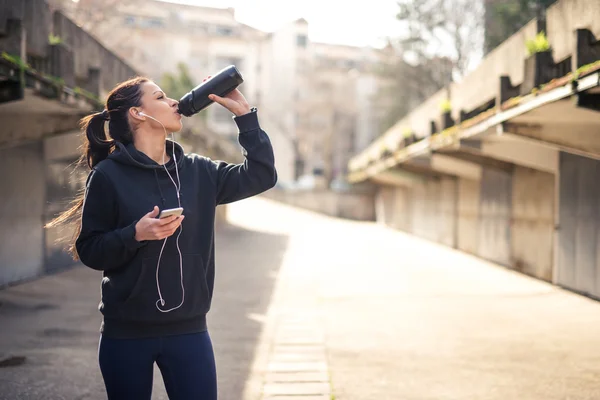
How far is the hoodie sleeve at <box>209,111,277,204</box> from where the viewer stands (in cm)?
272

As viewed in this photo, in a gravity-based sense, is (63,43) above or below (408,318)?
above

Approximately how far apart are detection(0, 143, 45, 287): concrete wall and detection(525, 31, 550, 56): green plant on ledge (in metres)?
7.92

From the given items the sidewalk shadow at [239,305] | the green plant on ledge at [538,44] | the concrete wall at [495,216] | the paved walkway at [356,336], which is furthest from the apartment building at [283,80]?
the green plant on ledge at [538,44]

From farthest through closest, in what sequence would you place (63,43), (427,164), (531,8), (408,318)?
(531,8) < (427,164) < (63,43) < (408,318)

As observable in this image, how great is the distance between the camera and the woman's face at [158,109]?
262 cm

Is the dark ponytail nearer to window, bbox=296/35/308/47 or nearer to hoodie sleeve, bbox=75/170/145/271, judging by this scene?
hoodie sleeve, bbox=75/170/145/271

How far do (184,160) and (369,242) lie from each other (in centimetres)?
2012

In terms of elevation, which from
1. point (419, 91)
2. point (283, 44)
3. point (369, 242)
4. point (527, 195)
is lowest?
point (369, 242)

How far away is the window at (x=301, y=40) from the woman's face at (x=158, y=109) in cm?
5485

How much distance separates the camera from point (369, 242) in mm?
22562

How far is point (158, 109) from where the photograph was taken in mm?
2615

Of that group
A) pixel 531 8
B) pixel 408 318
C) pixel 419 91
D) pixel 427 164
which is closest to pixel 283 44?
pixel 419 91

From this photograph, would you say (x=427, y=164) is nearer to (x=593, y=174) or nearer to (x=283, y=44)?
(x=593, y=174)

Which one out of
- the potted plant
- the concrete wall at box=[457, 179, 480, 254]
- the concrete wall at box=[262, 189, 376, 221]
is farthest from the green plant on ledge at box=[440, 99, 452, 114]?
the concrete wall at box=[262, 189, 376, 221]
